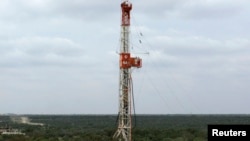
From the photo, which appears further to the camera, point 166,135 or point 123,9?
point 166,135

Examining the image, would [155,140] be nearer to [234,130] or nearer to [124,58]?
[124,58]

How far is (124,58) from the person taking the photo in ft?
100

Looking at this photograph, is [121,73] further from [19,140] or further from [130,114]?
[19,140]

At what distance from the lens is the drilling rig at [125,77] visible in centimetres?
3061

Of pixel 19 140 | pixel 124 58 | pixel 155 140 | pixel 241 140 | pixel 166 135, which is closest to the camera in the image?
pixel 241 140

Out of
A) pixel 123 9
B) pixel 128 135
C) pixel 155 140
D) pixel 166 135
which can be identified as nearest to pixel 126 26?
pixel 123 9

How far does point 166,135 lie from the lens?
6938cm

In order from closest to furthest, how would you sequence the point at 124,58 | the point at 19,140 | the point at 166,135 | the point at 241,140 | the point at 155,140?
the point at 241,140 < the point at 124,58 < the point at 19,140 < the point at 155,140 < the point at 166,135

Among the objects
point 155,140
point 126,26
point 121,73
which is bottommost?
point 155,140

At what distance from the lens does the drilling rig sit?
3061 cm

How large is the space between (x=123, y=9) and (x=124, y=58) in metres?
3.10

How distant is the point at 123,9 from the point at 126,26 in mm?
1104

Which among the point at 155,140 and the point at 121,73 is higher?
the point at 121,73

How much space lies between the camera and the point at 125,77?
1218 inches
